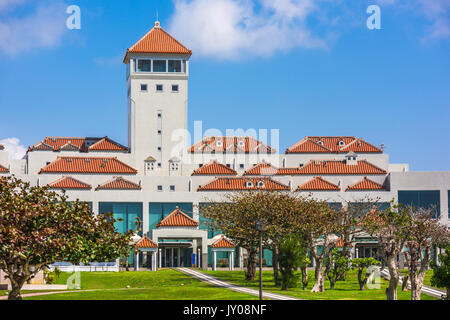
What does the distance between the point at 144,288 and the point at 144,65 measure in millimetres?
59283

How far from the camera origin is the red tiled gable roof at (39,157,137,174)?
101688mm

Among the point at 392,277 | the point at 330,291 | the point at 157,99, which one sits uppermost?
the point at 157,99

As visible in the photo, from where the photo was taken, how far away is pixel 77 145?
374 ft

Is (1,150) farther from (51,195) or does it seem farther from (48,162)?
(51,195)

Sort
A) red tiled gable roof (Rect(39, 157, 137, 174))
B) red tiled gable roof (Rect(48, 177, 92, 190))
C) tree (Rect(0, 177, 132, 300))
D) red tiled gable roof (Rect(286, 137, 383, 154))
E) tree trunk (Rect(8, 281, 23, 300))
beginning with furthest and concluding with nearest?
red tiled gable roof (Rect(286, 137, 383, 154))
red tiled gable roof (Rect(39, 157, 137, 174))
red tiled gable roof (Rect(48, 177, 92, 190))
tree trunk (Rect(8, 281, 23, 300))
tree (Rect(0, 177, 132, 300))

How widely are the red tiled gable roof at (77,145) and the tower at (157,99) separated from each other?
133 inches

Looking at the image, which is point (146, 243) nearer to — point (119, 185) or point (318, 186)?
point (119, 185)

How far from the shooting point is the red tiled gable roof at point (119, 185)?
9756cm

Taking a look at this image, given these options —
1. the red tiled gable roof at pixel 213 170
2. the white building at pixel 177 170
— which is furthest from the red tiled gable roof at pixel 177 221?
the red tiled gable roof at pixel 213 170

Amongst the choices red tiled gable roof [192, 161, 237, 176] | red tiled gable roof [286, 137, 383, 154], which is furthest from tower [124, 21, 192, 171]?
red tiled gable roof [286, 137, 383, 154]

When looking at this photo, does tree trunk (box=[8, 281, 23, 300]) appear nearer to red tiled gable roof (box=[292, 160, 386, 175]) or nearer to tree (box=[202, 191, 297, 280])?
tree (box=[202, 191, 297, 280])

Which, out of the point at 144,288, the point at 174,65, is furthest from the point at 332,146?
the point at 144,288

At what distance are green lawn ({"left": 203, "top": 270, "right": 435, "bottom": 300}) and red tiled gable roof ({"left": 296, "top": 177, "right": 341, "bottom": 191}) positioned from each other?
23722mm
